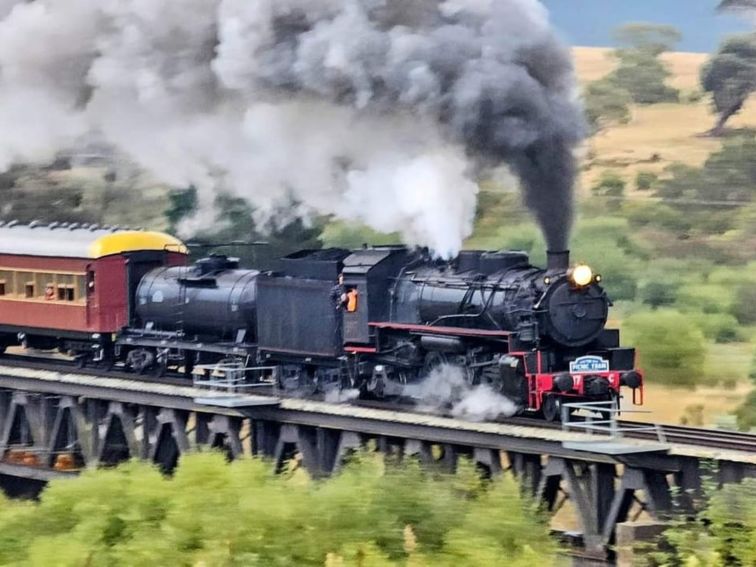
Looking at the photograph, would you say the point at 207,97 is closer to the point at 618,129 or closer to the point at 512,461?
the point at 512,461

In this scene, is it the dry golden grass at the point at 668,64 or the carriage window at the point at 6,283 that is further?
the dry golden grass at the point at 668,64

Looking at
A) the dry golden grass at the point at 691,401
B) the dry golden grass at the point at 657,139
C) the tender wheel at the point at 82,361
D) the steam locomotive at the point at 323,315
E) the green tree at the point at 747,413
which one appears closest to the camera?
the steam locomotive at the point at 323,315

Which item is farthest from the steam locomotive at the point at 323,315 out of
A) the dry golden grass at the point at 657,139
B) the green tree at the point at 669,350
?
the dry golden grass at the point at 657,139

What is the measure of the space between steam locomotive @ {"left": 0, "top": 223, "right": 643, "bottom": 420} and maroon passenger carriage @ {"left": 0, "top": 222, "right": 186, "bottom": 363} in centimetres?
3

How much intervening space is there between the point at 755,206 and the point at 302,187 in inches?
1368

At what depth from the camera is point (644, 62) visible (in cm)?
8825

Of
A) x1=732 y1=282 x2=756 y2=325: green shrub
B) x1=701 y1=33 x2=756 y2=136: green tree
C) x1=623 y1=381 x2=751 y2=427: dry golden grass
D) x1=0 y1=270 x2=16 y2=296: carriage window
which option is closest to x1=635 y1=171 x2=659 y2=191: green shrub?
x1=701 y1=33 x2=756 y2=136: green tree

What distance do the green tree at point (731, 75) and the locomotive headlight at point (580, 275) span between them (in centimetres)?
5591

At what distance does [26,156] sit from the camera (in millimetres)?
33562

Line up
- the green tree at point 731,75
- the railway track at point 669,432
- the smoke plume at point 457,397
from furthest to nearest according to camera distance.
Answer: the green tree at point 731,75 < the smoke plume at point 457,397 < the railway track at point 669,432

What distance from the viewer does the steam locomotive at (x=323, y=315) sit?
1861 cm

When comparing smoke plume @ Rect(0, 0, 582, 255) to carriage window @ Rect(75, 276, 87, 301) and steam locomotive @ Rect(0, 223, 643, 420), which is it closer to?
steam locomotive @ Rect(0, 223, 643, 420)

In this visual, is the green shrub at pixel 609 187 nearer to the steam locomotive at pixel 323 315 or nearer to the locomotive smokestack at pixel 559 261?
the steam locomotive at pixel 323 315

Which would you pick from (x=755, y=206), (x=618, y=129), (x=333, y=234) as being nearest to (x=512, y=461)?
(x=333, y=234)
